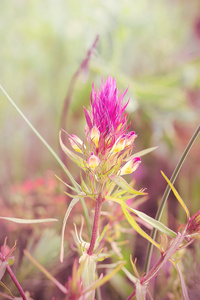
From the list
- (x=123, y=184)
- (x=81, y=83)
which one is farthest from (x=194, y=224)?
(x=81, y=83)

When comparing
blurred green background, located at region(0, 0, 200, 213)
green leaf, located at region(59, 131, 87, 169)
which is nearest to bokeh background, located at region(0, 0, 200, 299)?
blurred green background, located at region(0, 0, 200, 213)

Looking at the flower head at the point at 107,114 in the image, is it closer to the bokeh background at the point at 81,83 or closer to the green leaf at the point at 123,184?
the green leaf at the point at 123,184

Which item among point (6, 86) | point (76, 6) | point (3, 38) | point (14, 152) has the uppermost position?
point (76, 6)

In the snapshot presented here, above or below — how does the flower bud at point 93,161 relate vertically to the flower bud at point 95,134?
below

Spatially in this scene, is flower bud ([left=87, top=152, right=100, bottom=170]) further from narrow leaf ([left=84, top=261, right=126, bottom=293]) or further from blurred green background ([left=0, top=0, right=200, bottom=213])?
blurred green background ([left=0, top=0, right=200, bottom=213])

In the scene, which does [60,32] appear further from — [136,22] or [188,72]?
[188,72]

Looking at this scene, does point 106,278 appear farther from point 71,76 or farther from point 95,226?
point 71,76

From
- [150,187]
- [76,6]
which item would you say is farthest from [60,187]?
[76,6]

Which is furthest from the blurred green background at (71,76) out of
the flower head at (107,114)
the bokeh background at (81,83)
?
the flower head at (107,114)
